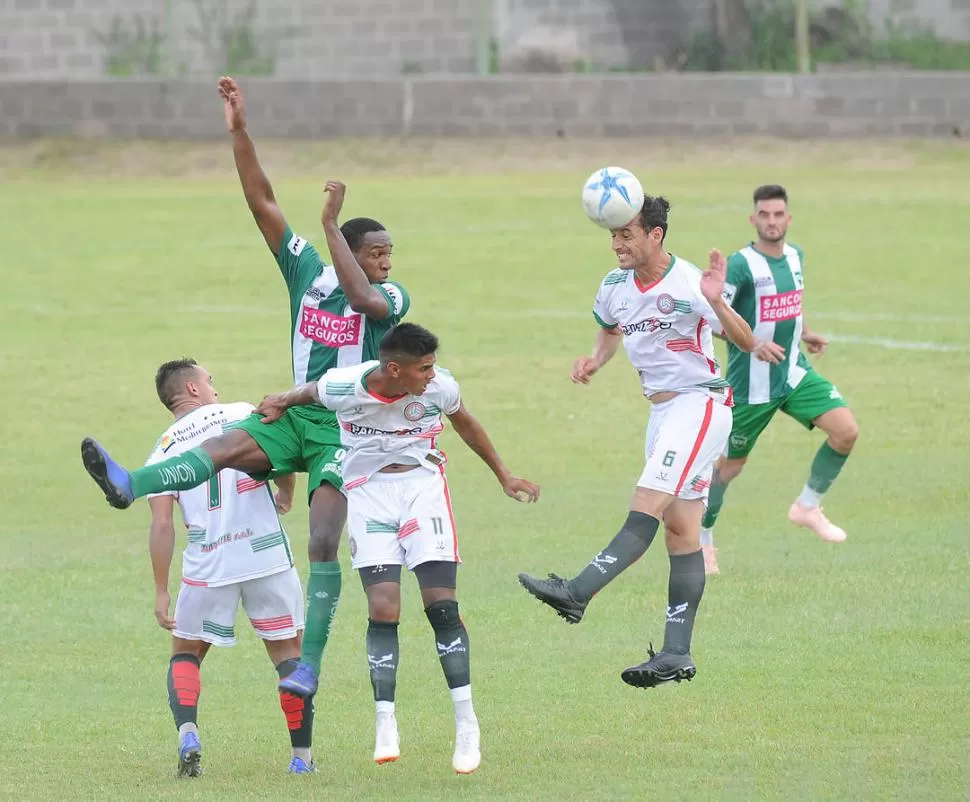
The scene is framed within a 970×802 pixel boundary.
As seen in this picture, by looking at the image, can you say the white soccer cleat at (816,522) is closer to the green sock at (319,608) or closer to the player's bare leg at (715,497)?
the player's bare leg at (715,497)

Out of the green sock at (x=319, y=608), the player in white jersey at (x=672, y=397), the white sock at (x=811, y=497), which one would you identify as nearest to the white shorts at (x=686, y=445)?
the player in white jersey at (x=672, y=397)

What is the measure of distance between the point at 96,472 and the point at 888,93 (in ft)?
85.1

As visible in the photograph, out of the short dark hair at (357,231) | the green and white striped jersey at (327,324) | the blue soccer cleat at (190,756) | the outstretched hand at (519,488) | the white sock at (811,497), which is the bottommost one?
the white sock at (811,497)

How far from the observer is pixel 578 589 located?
9.48 meters

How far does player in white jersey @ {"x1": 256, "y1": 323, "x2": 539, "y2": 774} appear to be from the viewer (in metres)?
8.88

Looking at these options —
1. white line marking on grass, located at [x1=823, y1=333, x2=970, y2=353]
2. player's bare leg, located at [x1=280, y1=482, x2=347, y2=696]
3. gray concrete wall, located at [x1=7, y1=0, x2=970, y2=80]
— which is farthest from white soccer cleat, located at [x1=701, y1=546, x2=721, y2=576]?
gray concrete wall, located at [x1=7, y1=0, x2=970, y2=80]

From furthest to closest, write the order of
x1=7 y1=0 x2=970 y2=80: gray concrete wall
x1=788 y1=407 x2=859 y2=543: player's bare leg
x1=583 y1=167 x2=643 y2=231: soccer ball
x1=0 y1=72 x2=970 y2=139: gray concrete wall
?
x1=7 y1=0 x2=970 y2=80: gray concrete wall, x1=0 y1=72 x2=970 y2=139: gray concrete wall, x1=788 y1=407 x2=859 y2=543: player's bare leg, x1=583 y1=167 x2=643 y2=231: soccer ball

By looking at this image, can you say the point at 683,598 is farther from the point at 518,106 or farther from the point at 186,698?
the point at 518,106

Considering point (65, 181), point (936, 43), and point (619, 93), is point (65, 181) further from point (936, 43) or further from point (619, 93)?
point (936, 43)

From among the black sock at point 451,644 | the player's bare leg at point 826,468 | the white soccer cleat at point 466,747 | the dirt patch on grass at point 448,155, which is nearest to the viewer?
the white soccer cleat at point 466,747

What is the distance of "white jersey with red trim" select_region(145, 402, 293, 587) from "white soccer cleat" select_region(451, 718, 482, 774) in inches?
49.8

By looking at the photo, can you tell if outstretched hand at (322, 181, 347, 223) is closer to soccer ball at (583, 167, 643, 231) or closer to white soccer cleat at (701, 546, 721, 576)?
soccer ball at (583, 167, 643, 231)

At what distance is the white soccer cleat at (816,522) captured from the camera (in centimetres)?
1465

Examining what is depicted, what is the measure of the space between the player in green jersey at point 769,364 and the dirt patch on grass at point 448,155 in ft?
61.4
